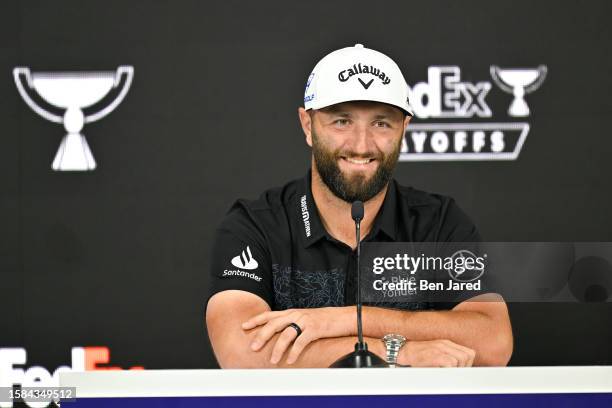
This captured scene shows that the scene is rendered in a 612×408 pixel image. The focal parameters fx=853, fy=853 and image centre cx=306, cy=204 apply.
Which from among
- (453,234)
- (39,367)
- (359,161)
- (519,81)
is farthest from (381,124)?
(39,367)

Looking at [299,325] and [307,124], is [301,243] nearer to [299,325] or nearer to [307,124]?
[307,124]

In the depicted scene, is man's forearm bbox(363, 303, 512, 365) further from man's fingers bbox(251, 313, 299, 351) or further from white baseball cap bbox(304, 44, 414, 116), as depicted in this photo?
white baseball cap bbox(304, 44, 414, 116)

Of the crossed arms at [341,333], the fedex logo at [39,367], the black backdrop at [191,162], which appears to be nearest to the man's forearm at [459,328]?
the crossed arms at [341,333]

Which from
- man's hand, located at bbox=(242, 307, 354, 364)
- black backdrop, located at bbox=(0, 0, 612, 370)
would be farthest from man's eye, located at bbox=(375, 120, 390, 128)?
black backdrop, located at bbox=(0, 0, 612, 370)

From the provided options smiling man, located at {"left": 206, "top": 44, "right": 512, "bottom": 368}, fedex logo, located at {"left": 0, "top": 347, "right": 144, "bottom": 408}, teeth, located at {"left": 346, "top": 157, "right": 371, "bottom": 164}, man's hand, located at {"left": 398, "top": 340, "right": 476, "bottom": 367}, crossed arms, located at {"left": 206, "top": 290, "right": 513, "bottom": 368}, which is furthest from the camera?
fedex logo, located at {"left": 0, "top": 347, "right": 144, "bottom": 408}

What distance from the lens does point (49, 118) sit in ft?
10.5

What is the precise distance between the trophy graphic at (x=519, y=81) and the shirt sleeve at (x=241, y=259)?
1283 millimetres

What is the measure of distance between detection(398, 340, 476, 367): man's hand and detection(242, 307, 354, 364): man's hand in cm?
16

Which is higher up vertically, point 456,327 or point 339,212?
point 339,212

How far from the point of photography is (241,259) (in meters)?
2.23

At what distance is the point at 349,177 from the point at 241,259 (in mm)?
362

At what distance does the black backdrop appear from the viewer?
10.4ft

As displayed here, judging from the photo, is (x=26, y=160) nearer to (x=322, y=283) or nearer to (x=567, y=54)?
(x=322, y=283)

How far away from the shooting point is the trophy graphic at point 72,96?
3.17 meters
